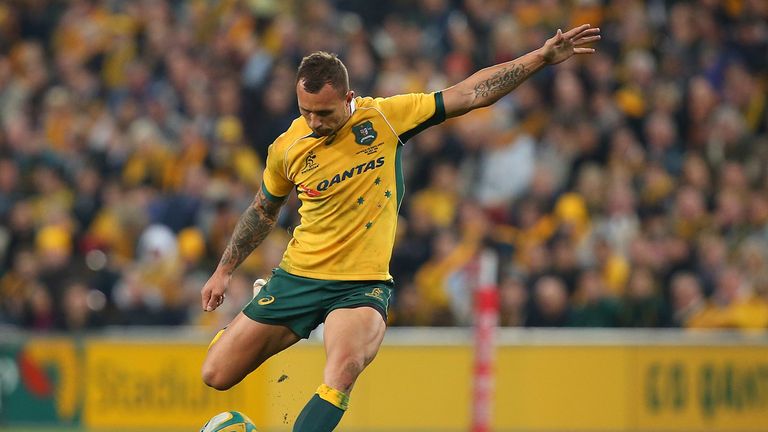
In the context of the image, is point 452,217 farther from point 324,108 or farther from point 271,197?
point 324,108

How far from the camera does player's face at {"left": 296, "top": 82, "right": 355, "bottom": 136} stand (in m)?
8.09

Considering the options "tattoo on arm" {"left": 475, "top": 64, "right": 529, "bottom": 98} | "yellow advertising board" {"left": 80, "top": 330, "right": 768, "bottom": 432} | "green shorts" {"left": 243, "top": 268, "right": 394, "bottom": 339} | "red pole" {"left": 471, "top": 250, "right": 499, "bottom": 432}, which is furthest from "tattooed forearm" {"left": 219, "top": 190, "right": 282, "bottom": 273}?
"yellow advertising board" {"left": 80, "top": 330, "right": 768, "bottom": 432}

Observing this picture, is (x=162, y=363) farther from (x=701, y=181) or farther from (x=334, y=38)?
(x=701, y=181)

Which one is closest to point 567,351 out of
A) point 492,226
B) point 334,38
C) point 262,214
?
point 492,226

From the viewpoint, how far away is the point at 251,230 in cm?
896

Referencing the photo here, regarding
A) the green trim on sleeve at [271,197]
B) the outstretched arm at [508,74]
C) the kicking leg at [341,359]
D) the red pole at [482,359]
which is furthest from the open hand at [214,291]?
the red pole at [482,359]

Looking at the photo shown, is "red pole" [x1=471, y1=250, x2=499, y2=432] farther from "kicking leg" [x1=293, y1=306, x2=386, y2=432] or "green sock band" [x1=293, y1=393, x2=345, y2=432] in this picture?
"green sock band" [x1=293, y1=393, x2=345, y2=432]

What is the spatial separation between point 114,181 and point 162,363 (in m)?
3.36

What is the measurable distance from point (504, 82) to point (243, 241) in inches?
73.5

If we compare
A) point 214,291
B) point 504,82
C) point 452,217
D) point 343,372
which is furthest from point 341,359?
point 452,217

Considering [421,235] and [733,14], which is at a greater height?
[733,14]

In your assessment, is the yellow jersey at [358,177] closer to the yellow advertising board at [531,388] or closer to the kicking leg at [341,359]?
the kicking leg at [341,359]

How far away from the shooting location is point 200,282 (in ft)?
54.6

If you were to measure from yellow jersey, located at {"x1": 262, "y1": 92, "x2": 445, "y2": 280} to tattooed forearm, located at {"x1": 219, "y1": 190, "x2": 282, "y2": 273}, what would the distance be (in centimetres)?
45
